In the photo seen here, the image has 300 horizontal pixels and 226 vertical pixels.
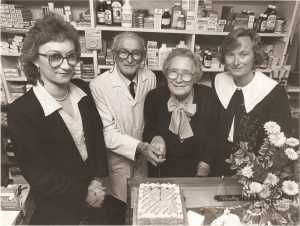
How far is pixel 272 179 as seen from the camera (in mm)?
1211

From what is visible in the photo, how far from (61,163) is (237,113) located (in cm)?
112

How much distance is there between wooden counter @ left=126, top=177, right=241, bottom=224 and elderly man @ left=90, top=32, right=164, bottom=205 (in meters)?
0.29

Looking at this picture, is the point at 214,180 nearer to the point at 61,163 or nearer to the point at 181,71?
the point at 181,71

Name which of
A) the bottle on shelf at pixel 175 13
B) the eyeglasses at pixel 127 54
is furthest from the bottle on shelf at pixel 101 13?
the eyeglasses at pixel 127 54

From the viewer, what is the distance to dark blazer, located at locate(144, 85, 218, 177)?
1.91 meters

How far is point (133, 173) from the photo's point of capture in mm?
2236

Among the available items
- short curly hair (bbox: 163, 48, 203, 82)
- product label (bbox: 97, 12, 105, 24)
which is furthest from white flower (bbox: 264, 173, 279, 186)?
product label (bbox: 97, 12, 105, 24)

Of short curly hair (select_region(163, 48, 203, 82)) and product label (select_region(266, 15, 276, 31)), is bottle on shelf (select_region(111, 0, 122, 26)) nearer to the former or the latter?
short curly hair (select_region(163, 48, 203, 82))

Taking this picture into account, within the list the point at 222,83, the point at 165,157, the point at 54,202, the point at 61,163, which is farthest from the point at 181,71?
the point at 54,202

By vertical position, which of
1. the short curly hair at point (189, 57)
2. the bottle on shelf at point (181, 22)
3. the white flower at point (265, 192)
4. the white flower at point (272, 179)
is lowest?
the white flower at point (265, 192)

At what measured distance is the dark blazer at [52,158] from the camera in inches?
59.1

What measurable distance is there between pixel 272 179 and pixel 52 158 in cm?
111

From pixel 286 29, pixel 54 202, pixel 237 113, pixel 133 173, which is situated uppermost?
pixel 286 29

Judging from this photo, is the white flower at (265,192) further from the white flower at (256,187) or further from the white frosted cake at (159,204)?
the white frosted cake at (159,204)
